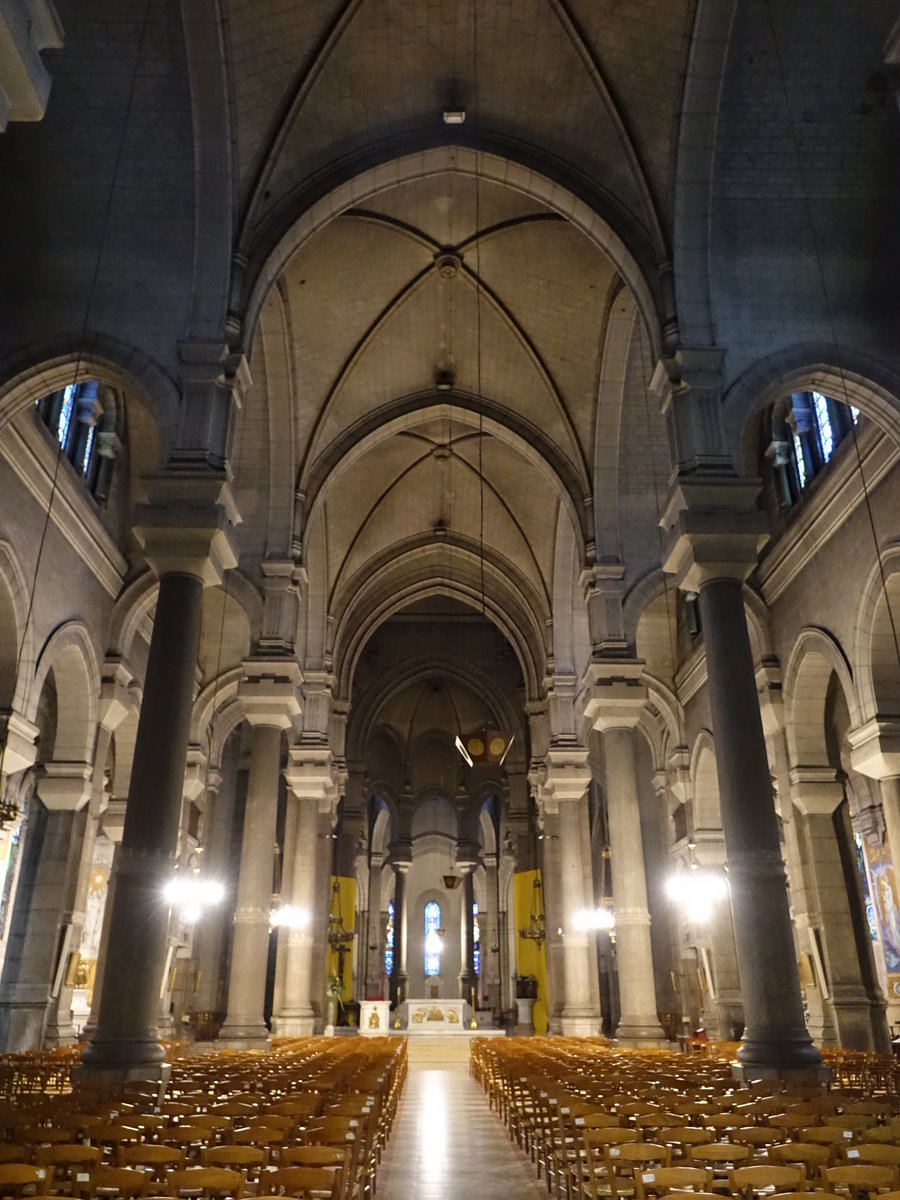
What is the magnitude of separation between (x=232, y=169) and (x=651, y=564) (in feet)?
34.8

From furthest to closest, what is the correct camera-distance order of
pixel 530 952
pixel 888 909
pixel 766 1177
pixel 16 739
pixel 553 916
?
pixel 530 952 → pixel 553 916 → pixel 888 909 → pixel 16 739 → pixel 766 1177

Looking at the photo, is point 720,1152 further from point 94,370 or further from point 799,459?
point 799,459

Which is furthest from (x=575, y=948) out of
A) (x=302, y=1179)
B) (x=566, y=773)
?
(x=302, y=1179)

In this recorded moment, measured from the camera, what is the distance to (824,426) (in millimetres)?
16469

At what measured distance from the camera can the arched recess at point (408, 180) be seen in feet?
42.9

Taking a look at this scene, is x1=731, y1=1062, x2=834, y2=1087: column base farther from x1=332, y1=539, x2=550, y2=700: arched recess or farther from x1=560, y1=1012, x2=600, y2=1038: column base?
x1=332, y1=539, x2=550, y2=700: arched recess

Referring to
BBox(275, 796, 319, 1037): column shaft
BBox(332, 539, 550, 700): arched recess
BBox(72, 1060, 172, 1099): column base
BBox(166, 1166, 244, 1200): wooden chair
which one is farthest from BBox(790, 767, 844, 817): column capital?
BBox(166, 1166, 244, 1200): wooden chair

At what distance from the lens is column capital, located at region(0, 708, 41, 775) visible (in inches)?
544

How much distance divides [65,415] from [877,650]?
1399 centimetres

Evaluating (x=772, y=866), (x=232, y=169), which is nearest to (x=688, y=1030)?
(x=772, y=866)

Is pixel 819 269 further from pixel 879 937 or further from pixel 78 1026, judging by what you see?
pixel 78 1026

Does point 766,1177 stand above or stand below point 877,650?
below

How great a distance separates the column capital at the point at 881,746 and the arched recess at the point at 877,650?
0.52ft

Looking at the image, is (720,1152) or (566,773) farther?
(566,773)
